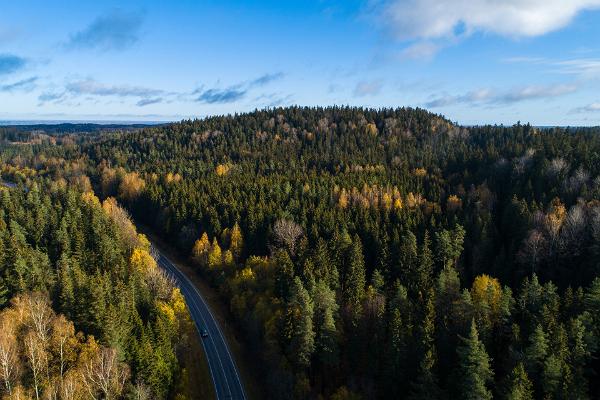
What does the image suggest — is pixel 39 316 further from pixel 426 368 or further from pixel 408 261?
pixel 408 261

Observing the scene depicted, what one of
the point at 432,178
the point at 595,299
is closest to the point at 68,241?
the point at 595,299

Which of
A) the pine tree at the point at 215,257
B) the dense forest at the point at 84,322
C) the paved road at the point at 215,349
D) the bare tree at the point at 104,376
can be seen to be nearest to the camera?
the bare tree at the point at 104,376

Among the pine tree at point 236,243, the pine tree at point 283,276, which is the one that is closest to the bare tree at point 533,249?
the pine tree at point 283,276

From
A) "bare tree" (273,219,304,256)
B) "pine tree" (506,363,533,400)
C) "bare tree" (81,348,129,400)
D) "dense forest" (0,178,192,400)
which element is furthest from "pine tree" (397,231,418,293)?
"bare tree" (81,348,129,400)

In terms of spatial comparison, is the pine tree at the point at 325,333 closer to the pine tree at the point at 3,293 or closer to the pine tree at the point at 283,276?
the pine tree at the point at 283,276

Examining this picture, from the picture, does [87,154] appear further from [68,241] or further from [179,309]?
[179,309]

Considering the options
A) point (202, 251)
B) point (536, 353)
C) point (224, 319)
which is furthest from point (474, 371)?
point (202, 251)
